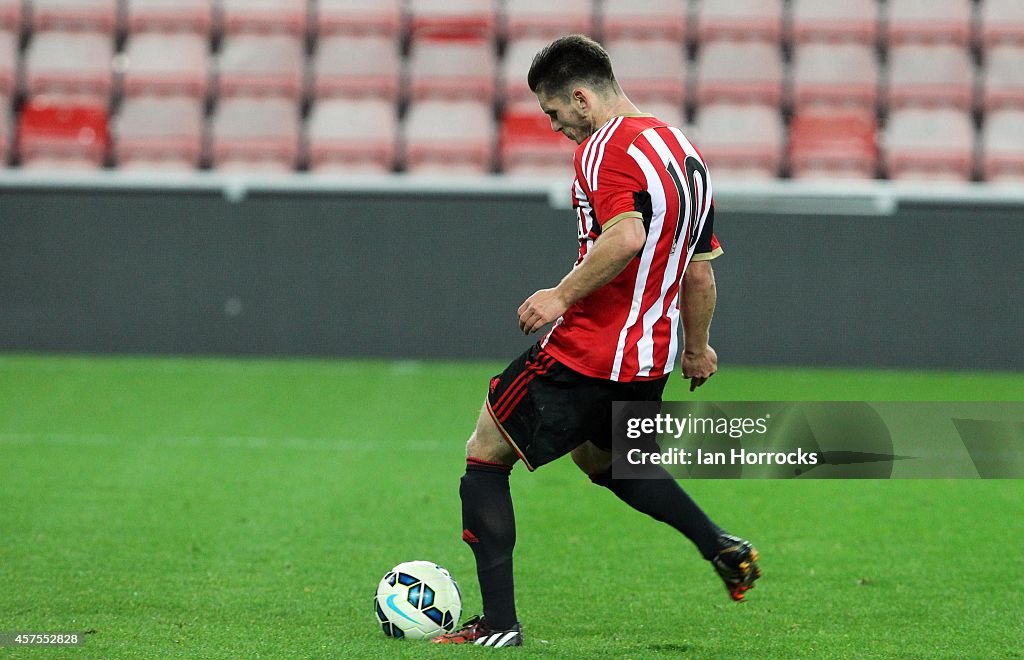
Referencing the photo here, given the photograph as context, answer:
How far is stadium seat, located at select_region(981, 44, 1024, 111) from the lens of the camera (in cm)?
1181

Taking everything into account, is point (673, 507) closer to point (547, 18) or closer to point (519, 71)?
point (519, 71)

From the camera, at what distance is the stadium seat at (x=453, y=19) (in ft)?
39.7

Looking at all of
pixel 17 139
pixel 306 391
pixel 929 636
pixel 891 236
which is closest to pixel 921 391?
pixel 891 236

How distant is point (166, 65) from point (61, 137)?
117 centimetres

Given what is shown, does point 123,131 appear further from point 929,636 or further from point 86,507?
point 929,636

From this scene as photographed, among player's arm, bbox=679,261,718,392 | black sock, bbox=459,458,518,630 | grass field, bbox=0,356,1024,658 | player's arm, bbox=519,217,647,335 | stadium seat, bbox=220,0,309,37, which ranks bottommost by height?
grass field, bbox=0,356,1024,658

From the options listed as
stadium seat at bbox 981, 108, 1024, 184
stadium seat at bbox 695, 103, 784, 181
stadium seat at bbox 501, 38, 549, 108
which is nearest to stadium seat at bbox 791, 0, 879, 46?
stadium seat at bbox 695, 103, 784, 181

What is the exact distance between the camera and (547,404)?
384 centimetres

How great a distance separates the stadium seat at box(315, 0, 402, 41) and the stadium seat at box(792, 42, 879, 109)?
352 centimetres

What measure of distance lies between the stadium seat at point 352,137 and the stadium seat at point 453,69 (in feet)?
1.39

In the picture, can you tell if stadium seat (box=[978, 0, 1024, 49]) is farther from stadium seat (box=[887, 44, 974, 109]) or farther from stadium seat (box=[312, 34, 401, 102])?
stadium seat (box=[312, 34, 401, 102])

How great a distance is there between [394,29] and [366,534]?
24.3 feet

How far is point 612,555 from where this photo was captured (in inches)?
207

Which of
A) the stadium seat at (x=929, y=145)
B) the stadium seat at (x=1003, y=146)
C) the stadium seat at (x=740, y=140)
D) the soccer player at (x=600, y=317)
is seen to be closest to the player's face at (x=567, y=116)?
the soccer player at (x=600, y=317)
